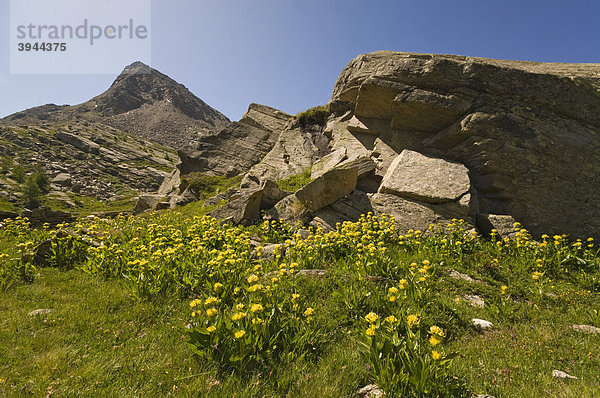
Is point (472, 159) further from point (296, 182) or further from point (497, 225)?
point (296, 182)

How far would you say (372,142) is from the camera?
62.4 feet

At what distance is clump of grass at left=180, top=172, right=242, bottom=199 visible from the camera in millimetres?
25578

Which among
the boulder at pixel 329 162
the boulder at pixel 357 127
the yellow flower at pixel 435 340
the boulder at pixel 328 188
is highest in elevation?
the boulder at pixel 357 127

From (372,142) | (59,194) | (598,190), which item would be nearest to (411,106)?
(372,142)

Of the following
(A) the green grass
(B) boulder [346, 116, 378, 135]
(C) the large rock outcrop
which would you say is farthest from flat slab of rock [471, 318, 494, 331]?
(C) the large rock outcrop

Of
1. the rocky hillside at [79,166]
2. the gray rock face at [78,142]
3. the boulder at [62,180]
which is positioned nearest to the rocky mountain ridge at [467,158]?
the rocky hillside at [79,166]

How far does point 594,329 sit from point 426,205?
791 cm

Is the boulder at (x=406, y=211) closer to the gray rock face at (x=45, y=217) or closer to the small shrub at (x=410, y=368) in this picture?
the small shrub at (x=410, y=368)

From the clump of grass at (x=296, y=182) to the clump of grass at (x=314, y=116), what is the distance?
23.9 feet

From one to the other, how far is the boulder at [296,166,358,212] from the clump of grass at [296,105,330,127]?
44.5 feet

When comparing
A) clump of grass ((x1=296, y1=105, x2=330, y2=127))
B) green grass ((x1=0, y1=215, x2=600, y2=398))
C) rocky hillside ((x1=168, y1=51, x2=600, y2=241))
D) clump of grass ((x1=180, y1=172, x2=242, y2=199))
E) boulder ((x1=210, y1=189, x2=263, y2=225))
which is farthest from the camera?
clump of grass ((x1=296, y1=105, x2=330, y2=127))

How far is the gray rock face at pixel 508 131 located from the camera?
13.0m

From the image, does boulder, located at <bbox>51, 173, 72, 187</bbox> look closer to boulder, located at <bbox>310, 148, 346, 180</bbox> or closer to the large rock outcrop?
the large rock outcrop

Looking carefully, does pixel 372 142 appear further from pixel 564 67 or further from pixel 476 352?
pixel 476 352
